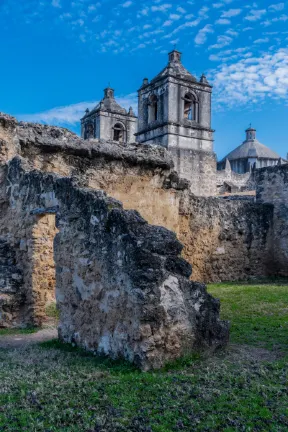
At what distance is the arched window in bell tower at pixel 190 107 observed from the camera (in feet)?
123

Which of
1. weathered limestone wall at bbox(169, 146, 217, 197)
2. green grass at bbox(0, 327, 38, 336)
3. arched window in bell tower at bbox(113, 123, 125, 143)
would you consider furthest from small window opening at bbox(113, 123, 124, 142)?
green grass at bbox(0, 327, 38, 336)

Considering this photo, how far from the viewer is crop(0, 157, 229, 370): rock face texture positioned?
5.02m

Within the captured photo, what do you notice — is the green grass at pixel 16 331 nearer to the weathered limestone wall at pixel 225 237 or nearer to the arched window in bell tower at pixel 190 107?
the weathered limestone wall at pixel 225 237

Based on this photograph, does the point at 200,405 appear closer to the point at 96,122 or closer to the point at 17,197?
the point at 17,197

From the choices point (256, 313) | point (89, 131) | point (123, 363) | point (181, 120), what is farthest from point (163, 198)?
point (89, 131)

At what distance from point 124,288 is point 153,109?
113 feet

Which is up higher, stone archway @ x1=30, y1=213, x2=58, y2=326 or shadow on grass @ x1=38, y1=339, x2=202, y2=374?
stone archway @ x1=30, y1=213, x2=58, y2=326

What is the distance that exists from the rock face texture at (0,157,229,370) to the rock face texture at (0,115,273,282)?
39.3 inches

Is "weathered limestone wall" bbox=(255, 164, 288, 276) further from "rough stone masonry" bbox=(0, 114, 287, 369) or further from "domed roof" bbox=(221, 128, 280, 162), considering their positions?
"domed roof" bbox=(221, 128, 280, 162)

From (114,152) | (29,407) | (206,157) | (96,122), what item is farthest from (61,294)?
(96,122)

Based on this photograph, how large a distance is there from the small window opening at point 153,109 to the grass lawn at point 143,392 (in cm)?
3333

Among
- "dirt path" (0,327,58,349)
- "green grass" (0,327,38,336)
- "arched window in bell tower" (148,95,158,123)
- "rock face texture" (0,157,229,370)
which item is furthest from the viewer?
"arched window in bell tower" (148,95,158,123)

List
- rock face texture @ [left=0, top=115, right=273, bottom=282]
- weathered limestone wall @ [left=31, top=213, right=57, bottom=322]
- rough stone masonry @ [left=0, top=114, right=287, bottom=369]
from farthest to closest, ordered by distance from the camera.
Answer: rock face texture @ [left=0, top=115, right=273, bottom=282] < weathered limestone wall @ [left=31, top=213, right=57, bottom=322] < rough stone masonry @ [left=0, top=114, right=287, bottom=369]

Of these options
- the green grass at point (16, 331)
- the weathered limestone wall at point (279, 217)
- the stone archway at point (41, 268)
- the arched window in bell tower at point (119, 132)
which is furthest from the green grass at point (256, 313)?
the arched window in bell tower at point (119, 132)
